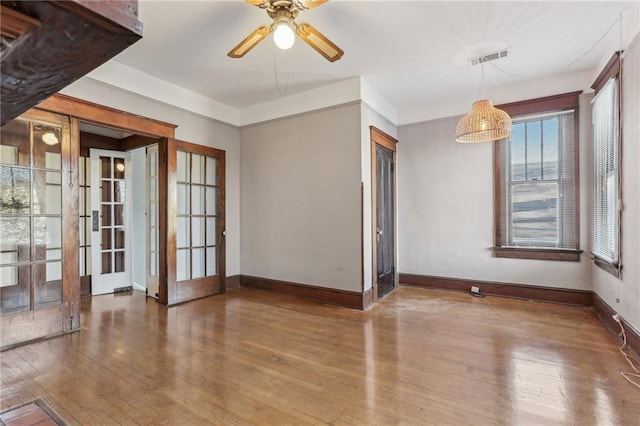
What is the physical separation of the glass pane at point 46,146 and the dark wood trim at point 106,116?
0.70 ft

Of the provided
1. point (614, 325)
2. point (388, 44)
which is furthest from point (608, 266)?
point (388, 44)

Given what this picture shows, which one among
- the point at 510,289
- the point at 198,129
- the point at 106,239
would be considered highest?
the point at 198,129

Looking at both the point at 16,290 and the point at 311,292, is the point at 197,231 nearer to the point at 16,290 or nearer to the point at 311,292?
the point at 311,292

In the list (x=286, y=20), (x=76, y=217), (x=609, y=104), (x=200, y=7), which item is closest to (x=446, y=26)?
(x=286, y=20)

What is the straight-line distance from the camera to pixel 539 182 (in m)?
4.38

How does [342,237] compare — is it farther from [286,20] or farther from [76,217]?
[76,217]

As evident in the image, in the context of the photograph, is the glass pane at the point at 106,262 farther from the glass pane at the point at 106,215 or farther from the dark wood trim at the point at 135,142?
the dark wood trim at the point at 135,142

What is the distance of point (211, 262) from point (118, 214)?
186 centimetres

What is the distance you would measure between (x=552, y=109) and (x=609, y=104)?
92 centimetres

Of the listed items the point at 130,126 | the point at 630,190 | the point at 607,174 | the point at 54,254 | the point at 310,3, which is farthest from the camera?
the point at 130,126

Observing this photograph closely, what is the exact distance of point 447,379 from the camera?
2.33 m

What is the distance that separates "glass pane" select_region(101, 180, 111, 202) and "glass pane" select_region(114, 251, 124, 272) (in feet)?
2.99

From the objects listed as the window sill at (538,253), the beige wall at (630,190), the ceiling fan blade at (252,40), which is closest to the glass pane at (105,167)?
the ceiling fan blade at (252,40)

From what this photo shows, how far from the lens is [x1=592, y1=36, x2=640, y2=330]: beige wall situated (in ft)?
8.73
